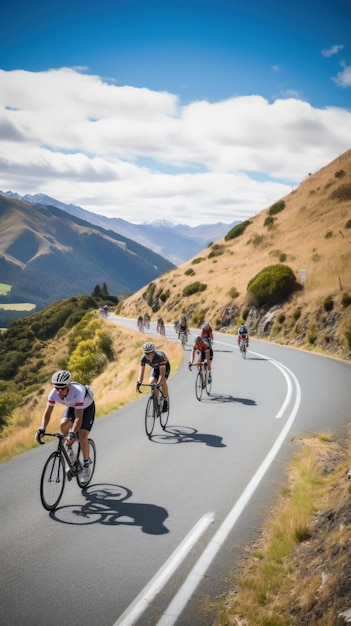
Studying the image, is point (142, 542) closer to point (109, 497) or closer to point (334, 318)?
point (109, 497)

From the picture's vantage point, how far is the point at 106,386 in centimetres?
2692

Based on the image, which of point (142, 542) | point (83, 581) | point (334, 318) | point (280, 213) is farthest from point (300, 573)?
point (280, 213)

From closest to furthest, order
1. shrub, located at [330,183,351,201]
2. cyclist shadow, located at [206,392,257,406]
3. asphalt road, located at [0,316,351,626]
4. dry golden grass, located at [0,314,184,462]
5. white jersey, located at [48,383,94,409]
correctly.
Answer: asphalt road, located at [0,316,351,626] < white jersey, located at [48,383,94,409] < dry golden grass, located at [0,314,184,462] < cyclist shadow, located at [206,392,257,406] < shrub, located at [330,183,351,201]

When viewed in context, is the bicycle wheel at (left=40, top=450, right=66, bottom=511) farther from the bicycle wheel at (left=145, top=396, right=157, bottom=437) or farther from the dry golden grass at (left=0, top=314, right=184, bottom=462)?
the bicycle wheel at (left=145, top=396, right=157, bottom=437)

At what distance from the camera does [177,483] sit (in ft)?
24.5

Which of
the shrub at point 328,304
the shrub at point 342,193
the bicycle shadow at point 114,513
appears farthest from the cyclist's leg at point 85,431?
the shrub at point 342,193

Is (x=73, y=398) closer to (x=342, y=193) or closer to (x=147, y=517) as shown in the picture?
(x=147, y=517)

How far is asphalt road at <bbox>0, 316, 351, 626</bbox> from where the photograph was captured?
4395 millimetres

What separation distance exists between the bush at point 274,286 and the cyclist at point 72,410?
34842mm

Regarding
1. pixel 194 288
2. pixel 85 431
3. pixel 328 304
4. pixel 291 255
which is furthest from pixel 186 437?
pixel 194 288

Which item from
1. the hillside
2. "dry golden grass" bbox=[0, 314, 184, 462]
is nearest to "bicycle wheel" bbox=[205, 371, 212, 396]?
"dry golden grass" bbox=[0, 314, 184, 462]

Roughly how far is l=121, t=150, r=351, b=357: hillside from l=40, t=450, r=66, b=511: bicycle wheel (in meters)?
22.5

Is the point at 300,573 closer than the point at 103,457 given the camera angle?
Yes

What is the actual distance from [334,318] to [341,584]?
2819cm
